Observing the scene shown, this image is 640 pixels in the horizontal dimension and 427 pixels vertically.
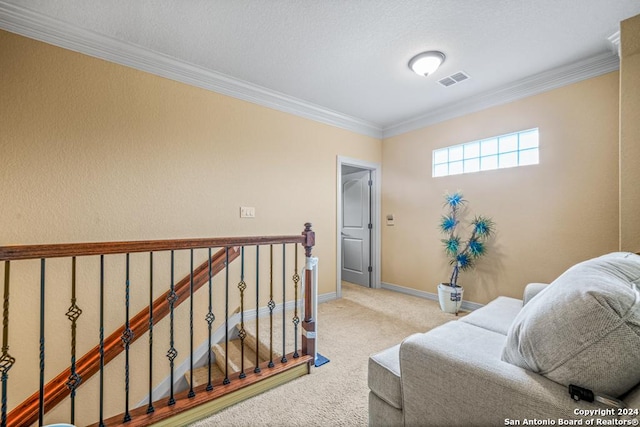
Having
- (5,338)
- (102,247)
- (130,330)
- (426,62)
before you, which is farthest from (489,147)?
(5,338)

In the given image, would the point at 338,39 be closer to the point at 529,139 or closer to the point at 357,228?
the point at 529,139

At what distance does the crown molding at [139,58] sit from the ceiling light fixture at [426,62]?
1350 millimetres

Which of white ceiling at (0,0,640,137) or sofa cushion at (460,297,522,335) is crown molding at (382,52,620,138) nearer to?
white ceiling at (0,0,640,137)

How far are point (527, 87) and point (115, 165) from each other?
4167mm

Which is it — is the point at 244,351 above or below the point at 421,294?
below

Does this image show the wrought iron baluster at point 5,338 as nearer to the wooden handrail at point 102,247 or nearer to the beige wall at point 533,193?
the wooden handrail at point 102,247

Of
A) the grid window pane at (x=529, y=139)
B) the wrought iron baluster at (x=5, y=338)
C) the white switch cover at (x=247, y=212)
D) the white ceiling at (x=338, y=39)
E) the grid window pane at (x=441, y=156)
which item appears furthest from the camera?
the grid window pane at (x=441, y=156)

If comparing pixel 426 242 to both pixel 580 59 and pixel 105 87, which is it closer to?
pixel 580 59

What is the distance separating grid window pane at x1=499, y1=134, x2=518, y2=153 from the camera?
10.1ft

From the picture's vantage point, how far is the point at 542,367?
36.5 inches

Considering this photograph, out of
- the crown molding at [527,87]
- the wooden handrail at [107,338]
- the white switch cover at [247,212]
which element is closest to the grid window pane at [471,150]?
the crown molding at [527,87]

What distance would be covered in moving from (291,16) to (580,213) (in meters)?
3.16

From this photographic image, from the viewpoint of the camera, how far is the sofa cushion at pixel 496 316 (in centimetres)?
173

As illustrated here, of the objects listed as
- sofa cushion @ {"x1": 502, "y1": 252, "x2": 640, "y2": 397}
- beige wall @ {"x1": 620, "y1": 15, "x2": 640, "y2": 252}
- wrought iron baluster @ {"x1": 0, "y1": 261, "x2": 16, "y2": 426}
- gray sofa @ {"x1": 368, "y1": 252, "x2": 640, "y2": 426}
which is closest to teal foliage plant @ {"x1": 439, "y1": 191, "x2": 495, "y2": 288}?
beige wall @ {"x1": 620, "y1": 15, "x2": 640, "y2": 252}
